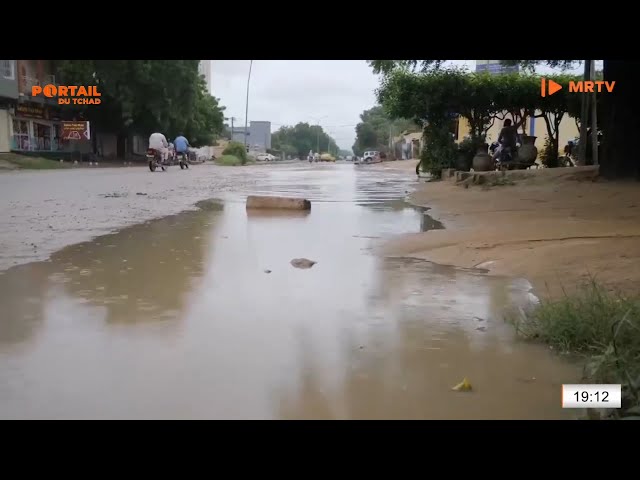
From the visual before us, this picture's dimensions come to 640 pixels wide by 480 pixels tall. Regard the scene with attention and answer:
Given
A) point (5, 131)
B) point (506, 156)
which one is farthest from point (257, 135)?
point (506, 156)

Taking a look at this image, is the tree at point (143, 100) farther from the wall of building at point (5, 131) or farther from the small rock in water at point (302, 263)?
the small rock in water at point (302, 263)

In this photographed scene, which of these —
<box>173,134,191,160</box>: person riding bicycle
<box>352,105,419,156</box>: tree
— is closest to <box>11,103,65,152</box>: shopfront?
<box>173,134,191,160</box>: person riding bicycle

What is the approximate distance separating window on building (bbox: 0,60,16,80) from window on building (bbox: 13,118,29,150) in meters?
2.09

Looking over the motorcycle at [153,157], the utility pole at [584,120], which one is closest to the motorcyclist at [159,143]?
the motorcycle at [153,157]

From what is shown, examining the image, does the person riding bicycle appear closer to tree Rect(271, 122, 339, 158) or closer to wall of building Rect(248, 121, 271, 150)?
wall of building Rect(248, 121, 271, 150)

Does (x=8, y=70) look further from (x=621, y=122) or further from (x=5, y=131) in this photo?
(x=621, y=122)

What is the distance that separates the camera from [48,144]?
28.0 m

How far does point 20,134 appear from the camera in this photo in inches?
1049

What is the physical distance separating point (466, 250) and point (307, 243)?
1.61m

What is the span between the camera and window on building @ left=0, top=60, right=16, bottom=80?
24.4 m

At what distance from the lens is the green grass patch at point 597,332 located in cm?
244
